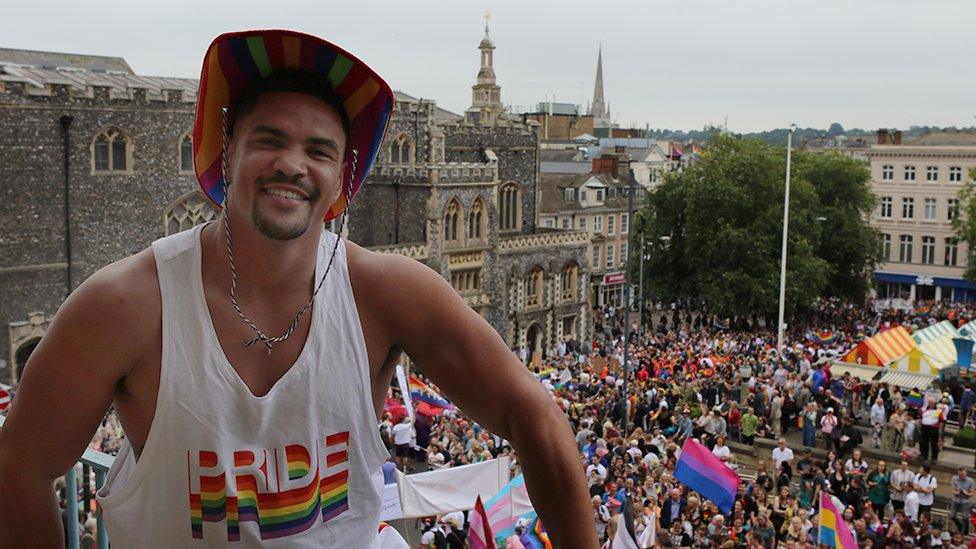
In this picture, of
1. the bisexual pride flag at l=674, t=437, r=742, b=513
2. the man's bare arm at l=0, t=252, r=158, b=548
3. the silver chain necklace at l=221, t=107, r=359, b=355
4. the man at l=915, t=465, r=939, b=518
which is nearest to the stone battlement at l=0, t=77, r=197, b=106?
the bisexual pride flag at l=674, t=437, r=742, b=513

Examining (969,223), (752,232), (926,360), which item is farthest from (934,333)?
(969,223)

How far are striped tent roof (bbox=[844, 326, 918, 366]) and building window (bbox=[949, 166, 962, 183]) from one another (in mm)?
37345

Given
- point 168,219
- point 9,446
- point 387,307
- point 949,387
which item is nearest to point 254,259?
point 387,307

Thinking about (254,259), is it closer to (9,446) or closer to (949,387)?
(9,446)

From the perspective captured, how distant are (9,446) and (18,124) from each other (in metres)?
28.0

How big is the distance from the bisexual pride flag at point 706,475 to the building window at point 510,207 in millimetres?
30602

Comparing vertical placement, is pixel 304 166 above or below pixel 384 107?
below

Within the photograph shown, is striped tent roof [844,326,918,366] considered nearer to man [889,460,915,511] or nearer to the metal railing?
man [889,460,915,511]

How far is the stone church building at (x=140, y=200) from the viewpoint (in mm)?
27469

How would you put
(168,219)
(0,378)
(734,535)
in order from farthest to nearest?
(168,219), (0,378), (734,535)

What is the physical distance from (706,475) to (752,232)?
3226 cm

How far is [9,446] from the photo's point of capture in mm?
2195

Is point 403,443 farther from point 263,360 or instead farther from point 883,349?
point 263,360

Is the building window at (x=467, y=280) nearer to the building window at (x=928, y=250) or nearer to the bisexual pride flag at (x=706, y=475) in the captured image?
the bisexual pride flag at (x=706, y=475)
